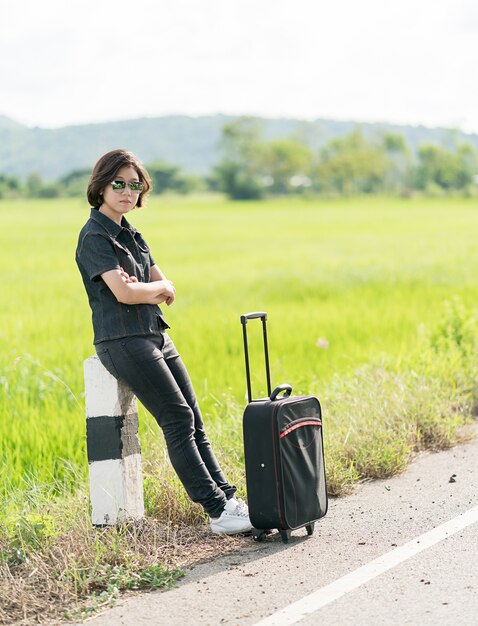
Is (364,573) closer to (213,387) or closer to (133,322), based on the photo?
(133,322)

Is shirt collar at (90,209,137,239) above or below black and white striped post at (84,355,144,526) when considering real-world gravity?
above

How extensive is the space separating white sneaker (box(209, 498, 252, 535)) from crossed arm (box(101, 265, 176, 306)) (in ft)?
3.52

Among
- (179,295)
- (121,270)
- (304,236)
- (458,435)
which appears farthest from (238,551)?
(304,236)

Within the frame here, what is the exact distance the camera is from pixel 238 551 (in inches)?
187

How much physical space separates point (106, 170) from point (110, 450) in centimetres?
135

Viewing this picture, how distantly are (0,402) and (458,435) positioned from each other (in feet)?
11.8

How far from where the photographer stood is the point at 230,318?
1315 centimetres

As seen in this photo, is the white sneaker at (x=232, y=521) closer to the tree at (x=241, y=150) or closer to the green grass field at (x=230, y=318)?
the green grass field at (x=230, y=318)

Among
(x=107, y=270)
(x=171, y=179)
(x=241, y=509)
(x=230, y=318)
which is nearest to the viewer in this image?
(x=107, y=270)

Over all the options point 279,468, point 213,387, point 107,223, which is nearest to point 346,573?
point 279,468

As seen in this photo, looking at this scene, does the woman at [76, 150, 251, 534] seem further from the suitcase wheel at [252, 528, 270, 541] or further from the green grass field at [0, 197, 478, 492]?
the green grass field at [0, 197, 478, 492]

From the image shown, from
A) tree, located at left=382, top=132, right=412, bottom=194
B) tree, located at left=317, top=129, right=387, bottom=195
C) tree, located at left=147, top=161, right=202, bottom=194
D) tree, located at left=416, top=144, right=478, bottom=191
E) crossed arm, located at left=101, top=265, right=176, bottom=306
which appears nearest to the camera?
crossed arm, located at left=101, top=265, right=176, bottom=306

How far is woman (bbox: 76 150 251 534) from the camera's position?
4746 mm

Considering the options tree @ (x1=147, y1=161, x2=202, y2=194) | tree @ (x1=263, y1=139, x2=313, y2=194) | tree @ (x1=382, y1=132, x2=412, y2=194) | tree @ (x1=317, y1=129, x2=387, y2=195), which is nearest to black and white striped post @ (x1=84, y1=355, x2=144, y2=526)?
tree @ (x1=147, y1=161, x2=202, y2=194)
